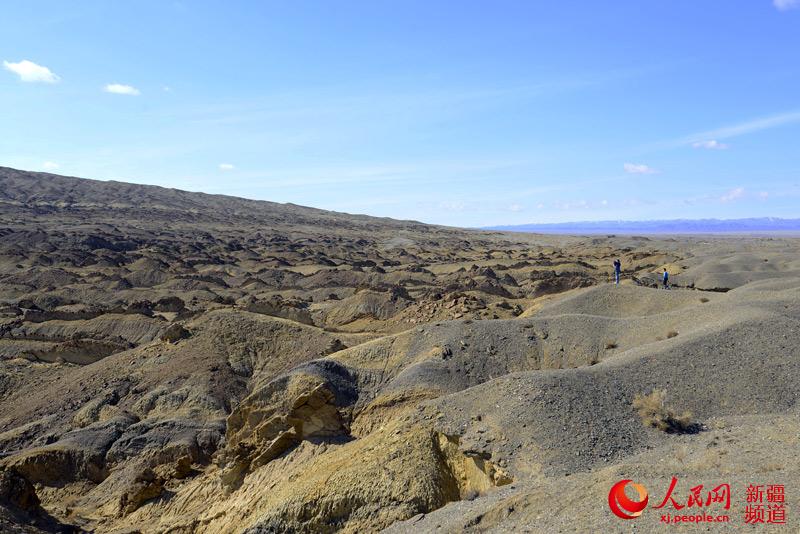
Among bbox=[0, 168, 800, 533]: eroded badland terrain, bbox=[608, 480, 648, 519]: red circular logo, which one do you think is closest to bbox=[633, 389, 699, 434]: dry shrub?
bbox=[0, 168, 800, 533]: eroded badland terrain

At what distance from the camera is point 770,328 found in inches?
637

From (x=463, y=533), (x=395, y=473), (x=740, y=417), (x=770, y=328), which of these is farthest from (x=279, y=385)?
(x=770, y=328)

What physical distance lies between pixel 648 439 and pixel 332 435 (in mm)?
6577

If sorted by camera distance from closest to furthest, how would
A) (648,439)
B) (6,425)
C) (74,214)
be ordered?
(648,439) → (6,425) → (74,214)

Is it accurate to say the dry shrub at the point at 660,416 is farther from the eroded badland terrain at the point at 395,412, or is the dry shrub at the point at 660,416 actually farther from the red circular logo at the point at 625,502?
the red circular logo at the point at 625,502

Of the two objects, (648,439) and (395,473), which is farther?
(648,439)

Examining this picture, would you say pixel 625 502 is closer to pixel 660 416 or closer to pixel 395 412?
pixel 660 416

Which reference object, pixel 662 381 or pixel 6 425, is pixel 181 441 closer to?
pixel 6 425

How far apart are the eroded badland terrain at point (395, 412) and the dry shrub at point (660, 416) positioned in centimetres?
9

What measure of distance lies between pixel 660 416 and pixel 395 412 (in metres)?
6.01

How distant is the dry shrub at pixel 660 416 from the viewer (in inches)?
484

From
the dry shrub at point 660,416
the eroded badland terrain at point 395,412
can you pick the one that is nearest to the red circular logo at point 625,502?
the eroded badland terrain at point 395,412

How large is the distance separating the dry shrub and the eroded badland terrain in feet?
0.31

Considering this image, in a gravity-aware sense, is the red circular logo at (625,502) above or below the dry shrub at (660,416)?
above
